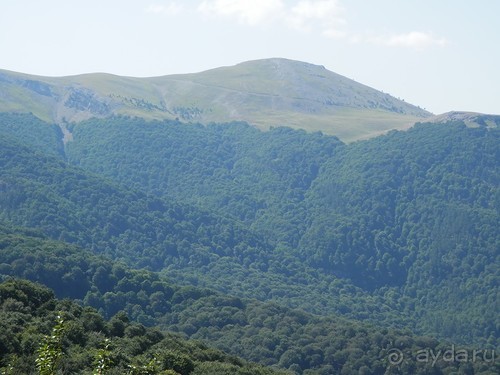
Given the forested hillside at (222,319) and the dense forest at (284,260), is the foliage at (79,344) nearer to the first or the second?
the forested hillside at (222,319)

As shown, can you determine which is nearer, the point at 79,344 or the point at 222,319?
the point at 79,344

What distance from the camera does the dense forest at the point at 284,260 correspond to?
318 ft

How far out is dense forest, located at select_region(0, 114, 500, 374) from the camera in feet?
318

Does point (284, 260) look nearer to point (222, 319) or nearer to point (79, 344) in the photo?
point (222, 319)

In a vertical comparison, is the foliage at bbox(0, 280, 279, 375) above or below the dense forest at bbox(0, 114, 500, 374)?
above

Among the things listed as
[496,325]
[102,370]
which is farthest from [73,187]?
[102,370]

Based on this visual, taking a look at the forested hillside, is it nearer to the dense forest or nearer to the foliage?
the dense forest

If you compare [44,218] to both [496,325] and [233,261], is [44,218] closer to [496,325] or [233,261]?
[233,261]

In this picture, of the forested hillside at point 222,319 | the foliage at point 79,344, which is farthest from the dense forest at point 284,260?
the foliage at point 79,344

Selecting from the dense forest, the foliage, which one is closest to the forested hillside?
the dense forest

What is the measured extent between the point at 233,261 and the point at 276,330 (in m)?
66.7

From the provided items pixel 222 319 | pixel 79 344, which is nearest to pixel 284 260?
pixel 222 319

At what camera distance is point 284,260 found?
172m

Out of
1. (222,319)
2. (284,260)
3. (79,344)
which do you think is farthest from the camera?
(284,260)
